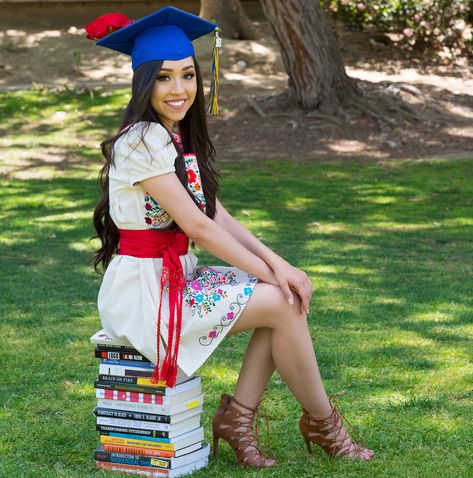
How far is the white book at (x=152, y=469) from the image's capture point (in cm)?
355

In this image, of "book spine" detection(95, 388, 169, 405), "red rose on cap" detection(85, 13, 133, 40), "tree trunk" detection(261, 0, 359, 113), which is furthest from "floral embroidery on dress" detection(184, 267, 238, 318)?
"tree trunk" detection(261, 0, 359, 113)

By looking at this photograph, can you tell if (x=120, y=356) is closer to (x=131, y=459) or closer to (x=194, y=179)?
(x=131, y=459)

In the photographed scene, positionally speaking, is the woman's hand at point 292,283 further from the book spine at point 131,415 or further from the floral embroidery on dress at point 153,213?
the book spine at point 131,415

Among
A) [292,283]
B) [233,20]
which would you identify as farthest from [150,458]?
[233,20]

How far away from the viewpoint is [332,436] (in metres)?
3.63

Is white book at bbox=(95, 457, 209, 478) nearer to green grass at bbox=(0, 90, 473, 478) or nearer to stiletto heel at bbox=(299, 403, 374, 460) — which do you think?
green grass at bbox=(0, 90, 473, 478)

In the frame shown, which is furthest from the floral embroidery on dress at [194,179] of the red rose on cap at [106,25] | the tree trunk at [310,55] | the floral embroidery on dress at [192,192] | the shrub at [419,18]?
the shrub at [419,18]

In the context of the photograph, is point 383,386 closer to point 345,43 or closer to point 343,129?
point 343,129

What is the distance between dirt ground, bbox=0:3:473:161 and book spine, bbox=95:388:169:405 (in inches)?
328

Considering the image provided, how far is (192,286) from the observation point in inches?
138

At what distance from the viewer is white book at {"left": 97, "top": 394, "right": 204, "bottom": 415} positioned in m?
3.50

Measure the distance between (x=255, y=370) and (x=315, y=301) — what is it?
111 inches

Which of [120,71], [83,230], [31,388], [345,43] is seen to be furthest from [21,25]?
[31,388]

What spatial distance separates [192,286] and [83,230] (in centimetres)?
533
